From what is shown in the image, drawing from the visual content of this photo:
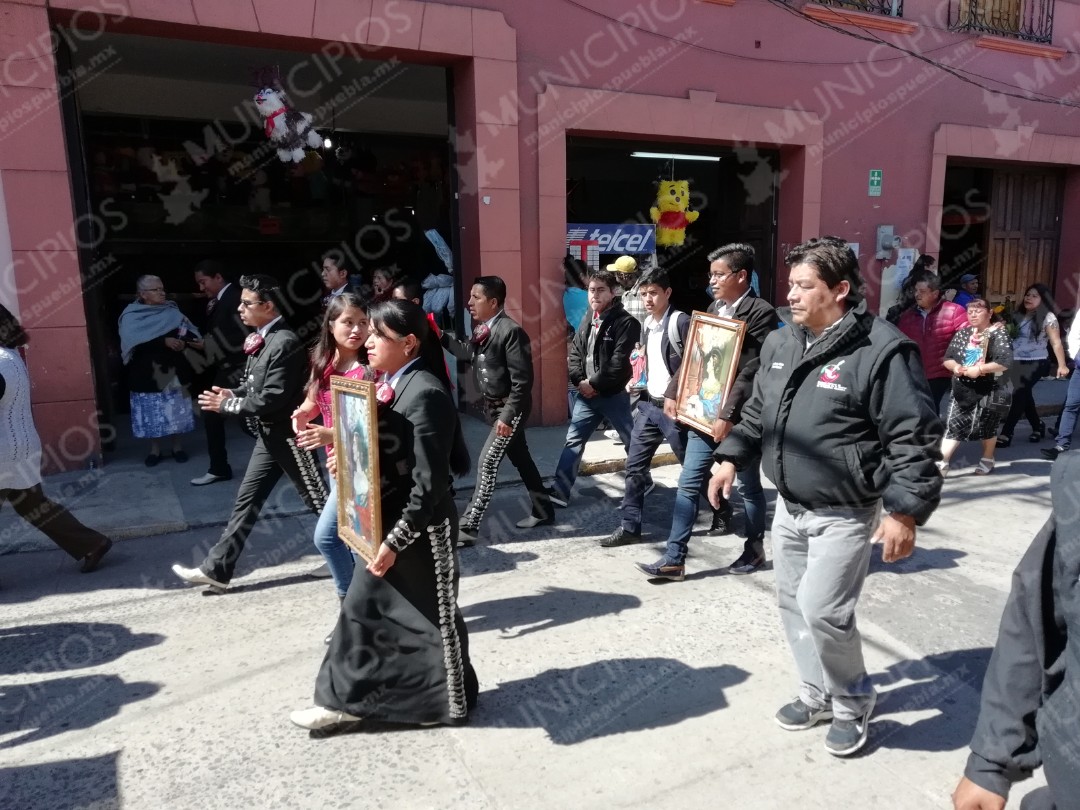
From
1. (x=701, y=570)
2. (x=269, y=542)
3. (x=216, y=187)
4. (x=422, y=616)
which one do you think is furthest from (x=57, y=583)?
(x=216, y=187)

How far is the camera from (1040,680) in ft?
5.21

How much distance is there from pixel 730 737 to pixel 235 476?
5.24 m

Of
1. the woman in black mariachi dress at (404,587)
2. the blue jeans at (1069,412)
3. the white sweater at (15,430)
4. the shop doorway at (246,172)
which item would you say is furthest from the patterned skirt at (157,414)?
the blue jeans at (1069,412)

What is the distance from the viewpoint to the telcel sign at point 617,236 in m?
9.60

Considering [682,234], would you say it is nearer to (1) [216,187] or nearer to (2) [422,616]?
(1) [216,187]

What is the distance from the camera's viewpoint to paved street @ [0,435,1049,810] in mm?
2848

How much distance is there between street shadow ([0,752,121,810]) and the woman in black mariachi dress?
2.24ft

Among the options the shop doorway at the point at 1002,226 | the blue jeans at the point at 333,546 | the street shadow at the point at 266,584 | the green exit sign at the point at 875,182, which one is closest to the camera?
the blue jeans at the point at 333,546

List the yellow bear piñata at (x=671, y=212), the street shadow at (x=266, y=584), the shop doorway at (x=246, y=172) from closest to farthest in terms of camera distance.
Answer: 1. the street shadow at (x=266, y=584)
2. the shop doorway at (x=246, y=172)
3. the yellow bear piñata at (x=671, y=212)

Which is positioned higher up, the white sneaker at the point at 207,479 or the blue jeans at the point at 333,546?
the blue jeans at the point at 333,546

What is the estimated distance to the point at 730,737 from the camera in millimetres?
3121

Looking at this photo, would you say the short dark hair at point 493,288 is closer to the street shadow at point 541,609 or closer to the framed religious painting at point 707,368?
the framed religious painting at point 707,368

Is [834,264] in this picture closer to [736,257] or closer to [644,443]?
[736,257]

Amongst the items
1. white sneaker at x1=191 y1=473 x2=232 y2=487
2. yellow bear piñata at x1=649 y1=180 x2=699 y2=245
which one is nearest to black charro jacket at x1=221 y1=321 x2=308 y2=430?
white sneaker at x1=191 y1=473 x2=232 y2=487
